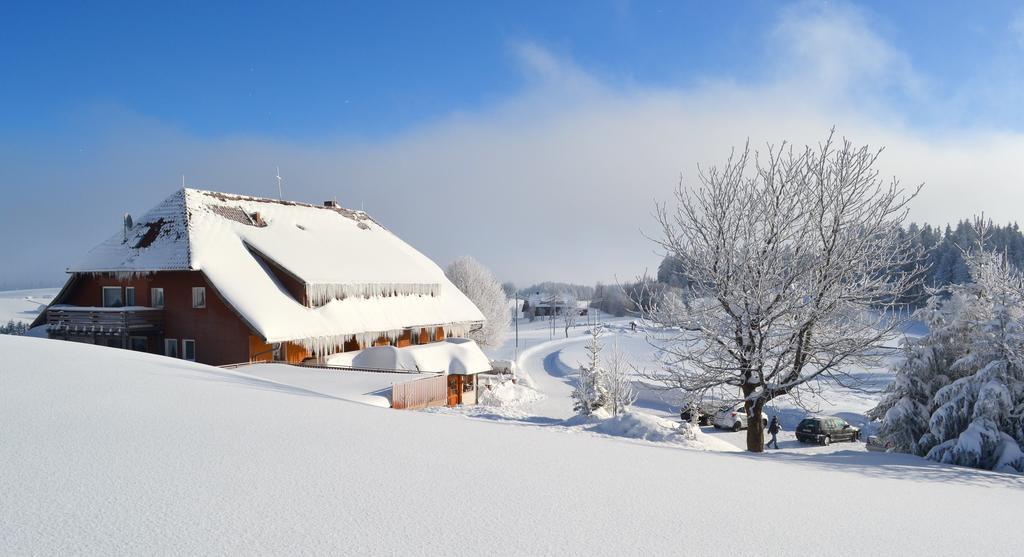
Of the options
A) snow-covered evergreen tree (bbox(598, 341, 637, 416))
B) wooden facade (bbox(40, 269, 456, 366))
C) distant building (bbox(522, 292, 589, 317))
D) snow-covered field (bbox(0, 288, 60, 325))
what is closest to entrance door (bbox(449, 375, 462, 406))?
snow-covered evergreen tree (bbox(598, 341, 637, 416))

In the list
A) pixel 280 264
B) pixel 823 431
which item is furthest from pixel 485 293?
pixel 823 431

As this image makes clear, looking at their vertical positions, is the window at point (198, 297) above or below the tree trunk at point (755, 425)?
above

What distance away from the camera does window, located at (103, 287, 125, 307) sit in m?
28.0

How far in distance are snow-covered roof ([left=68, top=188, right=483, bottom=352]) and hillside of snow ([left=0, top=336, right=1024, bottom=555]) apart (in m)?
16.9

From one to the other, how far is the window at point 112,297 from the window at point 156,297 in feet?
7.21

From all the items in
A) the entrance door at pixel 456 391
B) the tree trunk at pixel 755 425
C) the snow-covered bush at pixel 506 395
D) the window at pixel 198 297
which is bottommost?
the snow-covered bush at pixel 506 395

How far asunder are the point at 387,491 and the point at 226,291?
21.8 meters

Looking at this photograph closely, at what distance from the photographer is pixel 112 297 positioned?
92.3ft

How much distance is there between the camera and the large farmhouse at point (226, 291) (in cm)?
2527

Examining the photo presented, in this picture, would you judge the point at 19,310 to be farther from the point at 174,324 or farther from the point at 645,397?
the point at 645,397

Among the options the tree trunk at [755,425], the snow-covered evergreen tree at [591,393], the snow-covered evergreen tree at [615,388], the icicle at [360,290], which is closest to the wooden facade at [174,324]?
the icicle at [360,290]

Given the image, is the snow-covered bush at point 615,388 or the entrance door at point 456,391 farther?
the entrance door at point 456,391

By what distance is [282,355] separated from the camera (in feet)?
→ 84.7

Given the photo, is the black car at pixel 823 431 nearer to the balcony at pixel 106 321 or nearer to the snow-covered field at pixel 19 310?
the balcony at pixel 106 321
